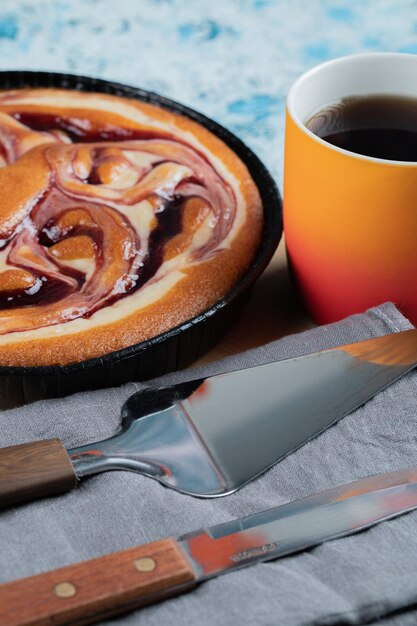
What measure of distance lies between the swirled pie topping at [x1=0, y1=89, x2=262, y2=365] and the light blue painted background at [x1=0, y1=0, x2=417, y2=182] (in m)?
0.70

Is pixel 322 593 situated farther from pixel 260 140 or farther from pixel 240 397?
pixel 260 140

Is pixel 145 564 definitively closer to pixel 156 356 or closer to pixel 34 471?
pixel 34 471

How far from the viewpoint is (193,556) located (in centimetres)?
86

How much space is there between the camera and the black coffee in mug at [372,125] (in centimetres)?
121

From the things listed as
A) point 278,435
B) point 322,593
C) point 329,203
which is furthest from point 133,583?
point 329,203

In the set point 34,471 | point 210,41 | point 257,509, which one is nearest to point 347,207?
point 257,509

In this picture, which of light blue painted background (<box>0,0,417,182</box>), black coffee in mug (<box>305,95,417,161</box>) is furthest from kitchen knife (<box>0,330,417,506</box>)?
light blue painted background (<box>0,0,417,182</box>)

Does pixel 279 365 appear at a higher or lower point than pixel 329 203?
lower

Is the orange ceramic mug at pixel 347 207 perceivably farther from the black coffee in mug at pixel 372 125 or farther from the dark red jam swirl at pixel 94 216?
the dark red jam swirl at pixel 94 216

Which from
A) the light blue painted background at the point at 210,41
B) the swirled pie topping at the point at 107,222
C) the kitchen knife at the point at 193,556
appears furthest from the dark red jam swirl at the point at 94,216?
the light blue painted background at the point at 210,41

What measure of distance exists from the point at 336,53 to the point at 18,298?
1.53m

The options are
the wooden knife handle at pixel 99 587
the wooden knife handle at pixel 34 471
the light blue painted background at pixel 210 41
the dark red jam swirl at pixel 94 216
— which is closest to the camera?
the wooden knife handle at pixel 99 587

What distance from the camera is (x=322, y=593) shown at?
0.84m

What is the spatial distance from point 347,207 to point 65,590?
23.5 inches
